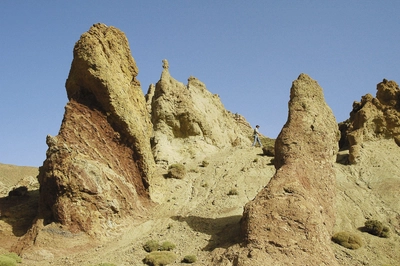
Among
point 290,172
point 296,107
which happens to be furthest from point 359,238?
point 296,107

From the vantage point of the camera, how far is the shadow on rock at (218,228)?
21378 millimetres

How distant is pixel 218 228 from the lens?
946 inches

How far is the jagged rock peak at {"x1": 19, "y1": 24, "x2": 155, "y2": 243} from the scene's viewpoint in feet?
77.4

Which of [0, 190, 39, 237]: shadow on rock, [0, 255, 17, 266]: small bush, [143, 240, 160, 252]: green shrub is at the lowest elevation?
[0, 255, 17, 266]: small bush

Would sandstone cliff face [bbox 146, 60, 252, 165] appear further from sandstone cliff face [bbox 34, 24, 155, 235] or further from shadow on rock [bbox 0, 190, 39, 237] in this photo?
shadow on rock [bbox 0, 190, 39, 237]

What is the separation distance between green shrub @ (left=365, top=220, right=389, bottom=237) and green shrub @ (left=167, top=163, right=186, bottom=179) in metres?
14.4

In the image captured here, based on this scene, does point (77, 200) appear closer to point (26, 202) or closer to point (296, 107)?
point (26, 202)

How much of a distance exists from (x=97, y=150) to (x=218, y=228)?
944 centimetres

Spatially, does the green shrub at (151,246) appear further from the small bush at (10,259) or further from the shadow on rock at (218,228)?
the small bush at (10,259)

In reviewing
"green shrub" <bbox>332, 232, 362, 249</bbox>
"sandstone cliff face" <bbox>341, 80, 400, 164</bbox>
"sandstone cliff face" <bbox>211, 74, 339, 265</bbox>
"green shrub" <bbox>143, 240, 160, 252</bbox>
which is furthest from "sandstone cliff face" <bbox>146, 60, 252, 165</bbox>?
"green shrub" <bbox>332, 232, 362, 249</bbox>

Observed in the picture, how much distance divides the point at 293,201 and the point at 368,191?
14026 millimetres

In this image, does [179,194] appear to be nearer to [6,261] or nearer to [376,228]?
[6,261]

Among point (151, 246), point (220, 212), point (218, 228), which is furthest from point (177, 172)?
point (151, 246)

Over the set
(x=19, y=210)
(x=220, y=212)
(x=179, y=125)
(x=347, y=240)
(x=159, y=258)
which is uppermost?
(x=179, y=125)
